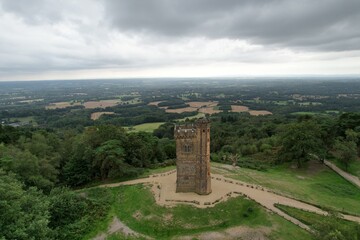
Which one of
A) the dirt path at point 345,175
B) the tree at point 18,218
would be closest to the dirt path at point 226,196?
the tree at point 18,218

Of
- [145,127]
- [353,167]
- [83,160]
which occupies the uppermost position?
[83,160]

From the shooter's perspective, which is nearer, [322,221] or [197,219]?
[322,221]

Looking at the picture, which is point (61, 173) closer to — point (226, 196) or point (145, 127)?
point (226, 196)

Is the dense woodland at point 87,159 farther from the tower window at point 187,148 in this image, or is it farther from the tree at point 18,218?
the tower window at point 187,148

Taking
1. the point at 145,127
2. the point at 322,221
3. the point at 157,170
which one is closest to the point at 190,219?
the point at 322,221

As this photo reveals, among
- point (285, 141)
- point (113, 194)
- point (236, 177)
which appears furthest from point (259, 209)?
point (285, 141)

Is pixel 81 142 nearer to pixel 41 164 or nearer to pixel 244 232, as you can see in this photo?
pixel 41 164
